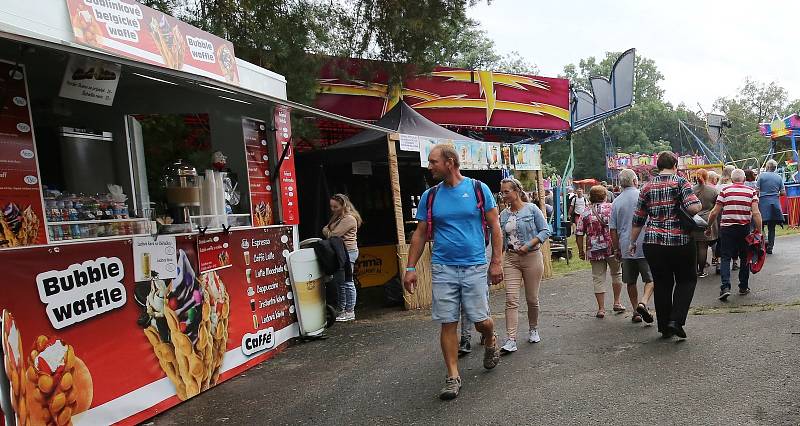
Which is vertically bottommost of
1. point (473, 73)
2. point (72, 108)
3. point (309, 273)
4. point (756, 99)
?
point (309, 273)

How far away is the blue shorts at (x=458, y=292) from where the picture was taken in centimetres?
459

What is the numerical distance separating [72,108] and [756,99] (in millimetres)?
90180

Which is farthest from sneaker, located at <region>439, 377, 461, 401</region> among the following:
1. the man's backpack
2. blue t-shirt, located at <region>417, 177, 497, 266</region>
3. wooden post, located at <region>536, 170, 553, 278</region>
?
wooden post, located at <region>536, 170, 553, 278</region>

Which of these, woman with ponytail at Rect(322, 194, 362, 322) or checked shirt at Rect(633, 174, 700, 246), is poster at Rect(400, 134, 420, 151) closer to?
woman with ponytail at Rect(322, 194, 362, 322)

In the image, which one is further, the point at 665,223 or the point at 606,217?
the point at 606,217

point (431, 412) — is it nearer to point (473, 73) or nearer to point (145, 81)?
point (145, 81)

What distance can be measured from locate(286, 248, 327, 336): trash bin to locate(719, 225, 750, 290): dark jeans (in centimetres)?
504

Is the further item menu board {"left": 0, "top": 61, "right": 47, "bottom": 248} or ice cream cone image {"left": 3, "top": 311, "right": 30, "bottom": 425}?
menu board {"left": 0, "top": 61, "right": 47, "bottom": 248}

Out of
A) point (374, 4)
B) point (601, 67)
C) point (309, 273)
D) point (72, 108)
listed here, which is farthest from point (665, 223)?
point (601, 67)

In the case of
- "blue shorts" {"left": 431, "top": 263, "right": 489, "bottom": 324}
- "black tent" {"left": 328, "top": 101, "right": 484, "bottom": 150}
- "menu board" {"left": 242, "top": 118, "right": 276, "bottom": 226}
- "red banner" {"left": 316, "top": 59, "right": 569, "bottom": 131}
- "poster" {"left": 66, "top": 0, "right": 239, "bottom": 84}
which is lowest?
"blue shorts" {"left": 431, "top": 263, "right": 489, "bottom": 324}

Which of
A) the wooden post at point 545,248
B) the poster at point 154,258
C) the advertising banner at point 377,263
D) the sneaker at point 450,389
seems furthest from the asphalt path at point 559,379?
the wooden post at point 545,248

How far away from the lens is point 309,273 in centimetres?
725

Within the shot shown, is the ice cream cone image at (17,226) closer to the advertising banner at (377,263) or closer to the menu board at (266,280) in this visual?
the menu board at (266,280)

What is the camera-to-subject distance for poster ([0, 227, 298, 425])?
12.2 feet
